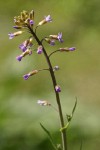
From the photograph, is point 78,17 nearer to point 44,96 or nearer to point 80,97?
point 80,97

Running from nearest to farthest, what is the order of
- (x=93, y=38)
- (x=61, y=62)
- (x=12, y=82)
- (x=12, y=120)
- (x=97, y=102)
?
1. (x=12, y=120)
2. (x=12, y=82)
3. (x=97, y=102)
4. (x=61, y=62)
5. (x=93, y=38)

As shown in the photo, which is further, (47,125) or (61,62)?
(61,62)

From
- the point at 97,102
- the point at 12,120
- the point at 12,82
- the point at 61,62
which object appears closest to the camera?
the point at 12,120

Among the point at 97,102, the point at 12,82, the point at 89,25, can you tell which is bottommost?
the point at 97,102

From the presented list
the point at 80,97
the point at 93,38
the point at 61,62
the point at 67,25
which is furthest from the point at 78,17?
the point at 80,97

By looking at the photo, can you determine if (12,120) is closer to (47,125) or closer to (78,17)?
(47,125)

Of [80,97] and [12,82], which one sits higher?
[12,82]

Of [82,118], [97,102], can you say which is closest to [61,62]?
[97,102]
